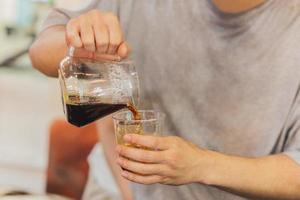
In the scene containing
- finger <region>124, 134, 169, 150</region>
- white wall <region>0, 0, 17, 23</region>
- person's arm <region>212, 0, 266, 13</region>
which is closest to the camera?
finger <region>124, 134, 169, 150</region>

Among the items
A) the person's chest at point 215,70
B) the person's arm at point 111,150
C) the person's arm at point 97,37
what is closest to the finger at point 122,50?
the person's arm at point 97,37

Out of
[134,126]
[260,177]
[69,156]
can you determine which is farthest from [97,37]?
[69,156]

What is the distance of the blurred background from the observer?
9.32 ft

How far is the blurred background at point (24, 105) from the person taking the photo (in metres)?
2.84

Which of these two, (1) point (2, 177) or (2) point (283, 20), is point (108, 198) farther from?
(1) point (2, 177)

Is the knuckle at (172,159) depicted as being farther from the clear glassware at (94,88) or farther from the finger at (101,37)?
the finger at (101,37)

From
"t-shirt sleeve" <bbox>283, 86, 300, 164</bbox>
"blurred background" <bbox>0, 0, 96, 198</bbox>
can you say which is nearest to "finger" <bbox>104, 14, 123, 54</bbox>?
"t-shirt sleeve" <bbox>283, 86, 300, 164</bbox>

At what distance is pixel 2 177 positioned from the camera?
2.90 m

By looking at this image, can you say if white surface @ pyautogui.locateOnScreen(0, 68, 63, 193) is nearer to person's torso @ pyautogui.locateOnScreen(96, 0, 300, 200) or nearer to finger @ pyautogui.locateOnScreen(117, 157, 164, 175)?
person's torso @ pyautogui.locateOnScreen(96, 0, 300, 200)

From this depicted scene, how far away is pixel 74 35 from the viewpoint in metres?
1.02

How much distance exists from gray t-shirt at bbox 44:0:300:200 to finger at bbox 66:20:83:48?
0.29 metres

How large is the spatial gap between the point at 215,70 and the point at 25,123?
1.88 m

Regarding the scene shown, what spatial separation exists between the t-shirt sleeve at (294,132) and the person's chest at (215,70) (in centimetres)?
2

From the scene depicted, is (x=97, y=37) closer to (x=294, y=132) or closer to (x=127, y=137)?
(x=127, y=137)
